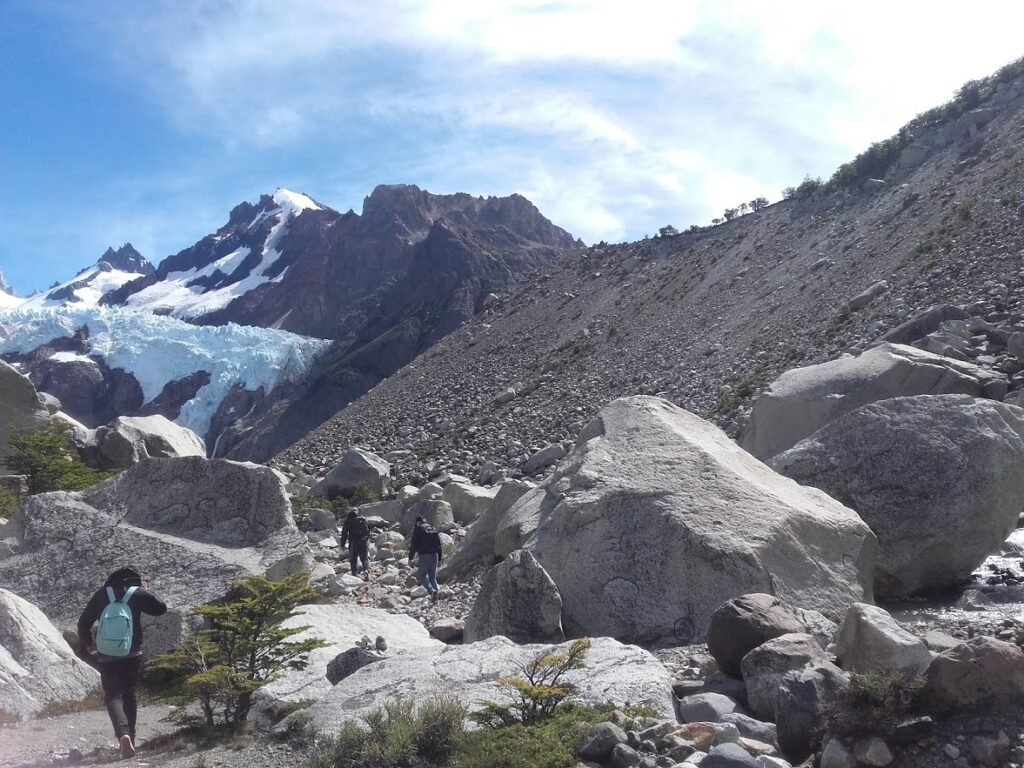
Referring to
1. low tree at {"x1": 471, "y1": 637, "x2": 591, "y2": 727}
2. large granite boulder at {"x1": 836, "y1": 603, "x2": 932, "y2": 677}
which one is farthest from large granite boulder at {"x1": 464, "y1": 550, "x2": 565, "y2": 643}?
large granite boulder at {"x1": 836, "y1": 603, "x2": 932, "y2": 677}

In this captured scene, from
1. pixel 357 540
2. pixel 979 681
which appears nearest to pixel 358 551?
pixel 357 540

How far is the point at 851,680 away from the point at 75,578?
32.9 feet

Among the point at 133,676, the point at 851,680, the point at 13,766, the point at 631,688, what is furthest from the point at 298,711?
the point at 851,680

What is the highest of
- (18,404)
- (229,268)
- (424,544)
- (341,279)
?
(229,268)

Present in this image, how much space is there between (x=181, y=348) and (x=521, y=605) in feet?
295

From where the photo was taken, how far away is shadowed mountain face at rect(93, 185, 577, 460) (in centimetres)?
8012

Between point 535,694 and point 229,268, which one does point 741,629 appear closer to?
point 535,694

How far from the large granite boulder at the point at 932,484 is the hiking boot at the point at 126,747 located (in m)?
8.80

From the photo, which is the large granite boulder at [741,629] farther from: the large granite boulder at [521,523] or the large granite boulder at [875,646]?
the large granite boulder at [521,523]

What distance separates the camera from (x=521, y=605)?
9.41 metres

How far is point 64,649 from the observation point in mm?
9641

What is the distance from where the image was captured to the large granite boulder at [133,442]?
955 inches

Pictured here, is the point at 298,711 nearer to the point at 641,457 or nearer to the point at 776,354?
the point at 641,457

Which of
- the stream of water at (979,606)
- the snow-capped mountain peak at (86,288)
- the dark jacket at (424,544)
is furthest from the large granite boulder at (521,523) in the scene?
the snow-capped mountain peak at (86,288)
